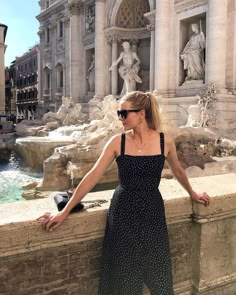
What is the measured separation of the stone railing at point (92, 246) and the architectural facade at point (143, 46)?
469 inches

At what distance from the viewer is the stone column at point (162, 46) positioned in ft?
54.1

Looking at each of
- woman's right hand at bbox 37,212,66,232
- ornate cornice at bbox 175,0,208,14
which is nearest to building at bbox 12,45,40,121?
ornate cornice at bbox 175,0,208,14

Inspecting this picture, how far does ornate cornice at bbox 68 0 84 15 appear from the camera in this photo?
938 inches

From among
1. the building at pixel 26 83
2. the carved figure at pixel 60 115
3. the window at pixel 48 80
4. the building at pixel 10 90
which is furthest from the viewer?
the building at pixel 10 90

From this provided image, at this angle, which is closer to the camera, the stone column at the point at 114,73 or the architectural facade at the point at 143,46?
the architectural facade at the point at 143,46

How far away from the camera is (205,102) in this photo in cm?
1392

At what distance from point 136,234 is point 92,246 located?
1.19 feet

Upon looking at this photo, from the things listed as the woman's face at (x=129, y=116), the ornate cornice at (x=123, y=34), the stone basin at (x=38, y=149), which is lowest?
the stone basin at (x=38, y=149)

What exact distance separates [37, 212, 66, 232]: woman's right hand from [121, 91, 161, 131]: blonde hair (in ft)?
2.62

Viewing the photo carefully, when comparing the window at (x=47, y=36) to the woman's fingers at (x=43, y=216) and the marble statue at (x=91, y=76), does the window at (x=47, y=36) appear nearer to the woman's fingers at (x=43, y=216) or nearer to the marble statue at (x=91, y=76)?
the marble statue at (x=91, y=76)

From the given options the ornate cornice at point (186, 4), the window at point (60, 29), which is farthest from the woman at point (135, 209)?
the window at point (60, 29)

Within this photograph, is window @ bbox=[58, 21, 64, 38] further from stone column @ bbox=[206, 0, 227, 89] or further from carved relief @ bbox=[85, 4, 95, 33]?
stone column @ bbox=[206, 0, 227, 89]

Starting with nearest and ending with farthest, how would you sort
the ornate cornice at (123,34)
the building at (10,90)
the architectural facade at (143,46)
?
1. the architectural facade at (143,46)
2. the ornate cornice at (123,34)
3. the building at (10,90)

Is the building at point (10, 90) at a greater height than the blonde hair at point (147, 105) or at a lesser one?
greater
